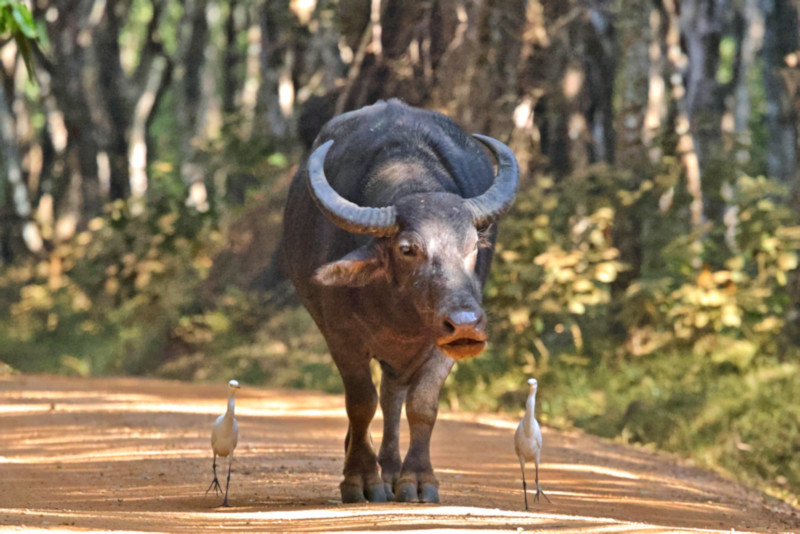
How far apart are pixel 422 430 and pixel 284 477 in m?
1.25

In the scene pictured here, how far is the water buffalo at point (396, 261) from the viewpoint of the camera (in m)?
7.21

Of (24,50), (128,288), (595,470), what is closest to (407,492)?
(595,470)

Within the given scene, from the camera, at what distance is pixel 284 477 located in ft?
27.7

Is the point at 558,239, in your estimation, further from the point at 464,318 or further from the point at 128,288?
the point at 464,318

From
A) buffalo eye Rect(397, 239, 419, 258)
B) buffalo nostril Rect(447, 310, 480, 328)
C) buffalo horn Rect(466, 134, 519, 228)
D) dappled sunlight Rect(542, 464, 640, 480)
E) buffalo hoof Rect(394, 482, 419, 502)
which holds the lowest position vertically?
dappled sunlight Rect(542, 464, 640, 480)

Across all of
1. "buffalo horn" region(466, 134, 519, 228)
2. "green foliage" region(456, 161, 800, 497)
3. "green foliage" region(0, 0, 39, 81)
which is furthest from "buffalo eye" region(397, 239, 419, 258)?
"green foliage" region(456, 161, 800, 497)

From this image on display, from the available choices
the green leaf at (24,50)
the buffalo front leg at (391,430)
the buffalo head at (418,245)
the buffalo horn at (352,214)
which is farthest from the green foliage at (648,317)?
the green leaf at (24,50)

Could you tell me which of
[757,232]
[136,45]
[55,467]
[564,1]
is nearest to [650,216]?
[757,232]

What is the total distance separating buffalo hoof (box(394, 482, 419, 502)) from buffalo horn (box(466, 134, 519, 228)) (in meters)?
1.56

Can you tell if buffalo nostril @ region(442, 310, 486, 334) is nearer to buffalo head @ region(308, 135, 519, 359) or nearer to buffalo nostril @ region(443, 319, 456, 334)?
buffalo nostril @ region(443, 319, 456, 334)

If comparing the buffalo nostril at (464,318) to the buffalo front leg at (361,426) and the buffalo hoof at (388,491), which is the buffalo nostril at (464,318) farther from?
the buffalo hoof at (388,491)

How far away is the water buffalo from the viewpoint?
7.21 metres

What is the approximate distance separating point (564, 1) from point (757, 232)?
4.51 meters

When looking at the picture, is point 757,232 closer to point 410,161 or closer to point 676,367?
point 676,367
